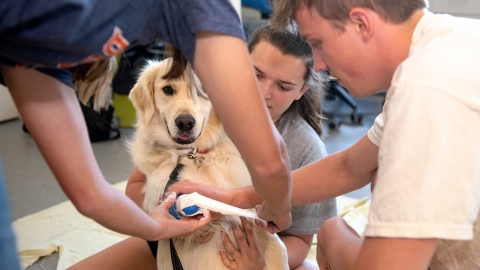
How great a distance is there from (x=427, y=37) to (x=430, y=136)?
222 millimetres

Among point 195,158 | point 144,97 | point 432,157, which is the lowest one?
point 195,158

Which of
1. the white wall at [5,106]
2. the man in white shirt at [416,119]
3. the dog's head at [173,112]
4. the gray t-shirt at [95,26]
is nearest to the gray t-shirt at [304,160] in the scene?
the dog's head at [173,112]

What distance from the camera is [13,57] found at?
66 cm

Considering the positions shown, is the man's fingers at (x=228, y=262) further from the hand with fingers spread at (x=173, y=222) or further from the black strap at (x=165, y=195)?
the hand with fingers spread at (x=173, y=222)

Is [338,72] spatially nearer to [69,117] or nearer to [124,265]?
[69,117]

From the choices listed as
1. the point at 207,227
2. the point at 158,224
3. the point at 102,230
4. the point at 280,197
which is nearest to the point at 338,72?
the point at 280,197

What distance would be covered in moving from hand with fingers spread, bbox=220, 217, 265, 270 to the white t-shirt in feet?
2.40

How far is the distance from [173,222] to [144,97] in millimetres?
901

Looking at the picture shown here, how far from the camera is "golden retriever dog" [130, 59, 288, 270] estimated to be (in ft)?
4.94

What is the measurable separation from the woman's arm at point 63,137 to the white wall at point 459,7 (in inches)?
91.1

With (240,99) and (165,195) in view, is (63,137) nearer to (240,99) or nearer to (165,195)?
(240,99)

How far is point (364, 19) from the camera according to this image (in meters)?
0.87

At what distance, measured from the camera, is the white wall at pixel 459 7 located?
2459mm

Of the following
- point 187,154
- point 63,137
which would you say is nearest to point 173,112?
point 187,154
